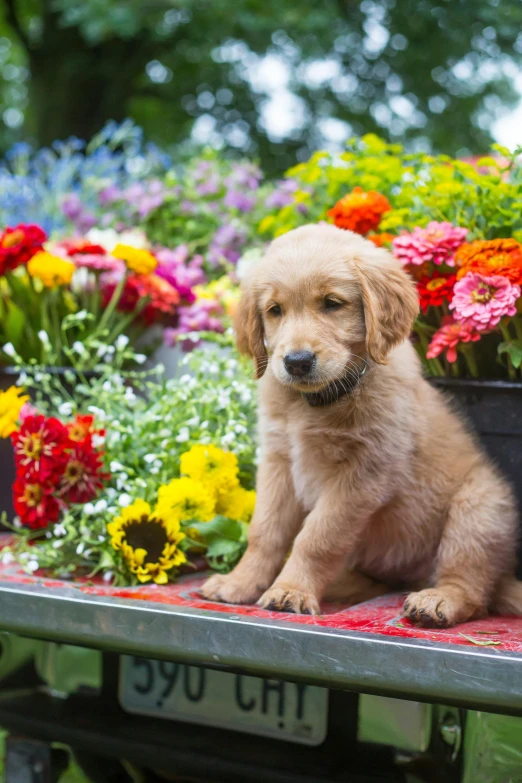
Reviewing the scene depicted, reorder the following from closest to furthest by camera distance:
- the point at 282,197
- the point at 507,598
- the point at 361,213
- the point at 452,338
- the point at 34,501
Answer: the point at 507,598 → the point at 452,338 → the point at 34,501 → the point at 361,213 → the point at 282,197

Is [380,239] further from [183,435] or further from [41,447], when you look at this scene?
[41,447]

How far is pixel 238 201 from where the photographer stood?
5.32 m

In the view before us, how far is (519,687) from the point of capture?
5.46 ft

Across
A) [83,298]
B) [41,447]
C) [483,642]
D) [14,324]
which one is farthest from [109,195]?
[483,642]

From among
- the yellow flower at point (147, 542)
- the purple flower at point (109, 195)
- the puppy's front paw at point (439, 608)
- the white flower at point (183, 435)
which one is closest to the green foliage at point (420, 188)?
the white flower at point (183, 435)

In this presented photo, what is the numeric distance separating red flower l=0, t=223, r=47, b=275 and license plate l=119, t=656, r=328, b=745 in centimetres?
188

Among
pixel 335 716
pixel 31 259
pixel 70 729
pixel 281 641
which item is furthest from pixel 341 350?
pixel 31 259

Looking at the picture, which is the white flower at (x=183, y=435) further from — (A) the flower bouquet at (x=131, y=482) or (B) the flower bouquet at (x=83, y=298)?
(B) the flower bouquet at (x=83, y=298)

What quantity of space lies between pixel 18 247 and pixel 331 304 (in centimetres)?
179

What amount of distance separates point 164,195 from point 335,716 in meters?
3.83

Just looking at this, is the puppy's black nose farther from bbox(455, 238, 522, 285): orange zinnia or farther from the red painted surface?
bbox(455, 238, 522, 285): orange zinnia

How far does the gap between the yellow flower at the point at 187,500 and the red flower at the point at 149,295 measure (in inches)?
53.2

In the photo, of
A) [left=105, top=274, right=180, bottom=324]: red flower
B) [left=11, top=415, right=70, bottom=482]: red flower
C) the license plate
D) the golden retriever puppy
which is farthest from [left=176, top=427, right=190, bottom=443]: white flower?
[left=105, top=274, right=180, bottom=324]: red flower

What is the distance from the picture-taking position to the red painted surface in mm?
1952
